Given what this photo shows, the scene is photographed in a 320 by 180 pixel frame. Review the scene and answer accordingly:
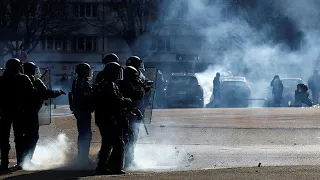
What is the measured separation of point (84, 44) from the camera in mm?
75125

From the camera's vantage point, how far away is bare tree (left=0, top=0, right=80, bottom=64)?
172 feet

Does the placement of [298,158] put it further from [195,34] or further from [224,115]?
[195,34]

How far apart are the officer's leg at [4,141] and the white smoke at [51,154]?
0.32 metres

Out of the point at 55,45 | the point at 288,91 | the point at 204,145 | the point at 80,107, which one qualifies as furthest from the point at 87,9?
the point at 80,107

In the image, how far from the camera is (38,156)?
50.9ft

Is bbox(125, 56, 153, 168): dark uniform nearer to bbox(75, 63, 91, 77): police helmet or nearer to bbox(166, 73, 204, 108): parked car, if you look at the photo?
bbox(75, 63, 91, 77): police helmet

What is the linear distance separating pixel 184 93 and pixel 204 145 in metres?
21.6

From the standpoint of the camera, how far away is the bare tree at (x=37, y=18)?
52375 mm

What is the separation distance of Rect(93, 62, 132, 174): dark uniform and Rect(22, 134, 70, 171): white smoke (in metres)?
1.63

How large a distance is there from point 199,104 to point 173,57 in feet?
91.0

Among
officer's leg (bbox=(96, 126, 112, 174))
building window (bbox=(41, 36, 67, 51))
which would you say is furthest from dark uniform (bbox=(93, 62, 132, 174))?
building window (bbox=(41, 36, 67, 51))

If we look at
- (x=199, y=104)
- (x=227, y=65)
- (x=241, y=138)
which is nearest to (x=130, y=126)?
(x=241, y=138)

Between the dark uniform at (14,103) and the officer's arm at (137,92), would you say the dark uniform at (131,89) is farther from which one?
the dark uniform at (14,103)

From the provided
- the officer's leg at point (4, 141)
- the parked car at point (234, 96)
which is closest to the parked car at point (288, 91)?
the parked car at point (234, 96)
